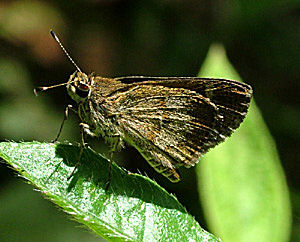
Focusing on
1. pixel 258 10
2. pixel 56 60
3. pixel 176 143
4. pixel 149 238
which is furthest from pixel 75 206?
pixel 258 10

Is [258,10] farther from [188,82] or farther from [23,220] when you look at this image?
[23,220]

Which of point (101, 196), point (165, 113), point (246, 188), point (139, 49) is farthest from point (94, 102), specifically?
point (139, 49)

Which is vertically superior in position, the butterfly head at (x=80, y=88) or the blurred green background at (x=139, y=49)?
the butterfly head at (x=80, y=88)

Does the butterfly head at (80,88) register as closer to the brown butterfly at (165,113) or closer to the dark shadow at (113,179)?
the brown butterfly at (165,113)

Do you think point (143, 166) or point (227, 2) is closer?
point (143, 166)

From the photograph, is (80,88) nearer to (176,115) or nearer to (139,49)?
(176,115)

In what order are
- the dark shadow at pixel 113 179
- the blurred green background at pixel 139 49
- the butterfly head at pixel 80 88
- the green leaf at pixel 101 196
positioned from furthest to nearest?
the blurred green background at pixel 139 49 < the butterfly head at pixel 80 88 < the dark shadow at pixel 113 179 < the green leaf at pixel 101 196

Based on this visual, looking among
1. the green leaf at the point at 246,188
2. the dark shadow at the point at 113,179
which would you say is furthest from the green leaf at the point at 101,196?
the green leaf at the point at 246,188
